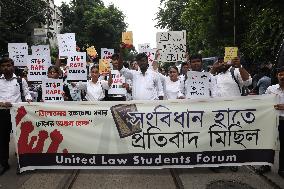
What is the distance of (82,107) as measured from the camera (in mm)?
7098

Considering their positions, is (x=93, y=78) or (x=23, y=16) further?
(x=23, y=16)

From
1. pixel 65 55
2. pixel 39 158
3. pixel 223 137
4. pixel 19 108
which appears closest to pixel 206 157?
pixel 223 137

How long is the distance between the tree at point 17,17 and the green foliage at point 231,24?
44.6 ft

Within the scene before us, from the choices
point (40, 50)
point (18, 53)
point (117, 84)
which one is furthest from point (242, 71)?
point (18, 53)

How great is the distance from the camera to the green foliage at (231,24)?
18.1 m

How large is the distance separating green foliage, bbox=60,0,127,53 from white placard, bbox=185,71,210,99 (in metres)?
53.8

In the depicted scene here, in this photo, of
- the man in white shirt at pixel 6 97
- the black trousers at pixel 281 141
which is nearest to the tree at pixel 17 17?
the man in white shirt at pixel 6 97

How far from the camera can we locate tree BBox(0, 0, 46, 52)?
2800 centimetres

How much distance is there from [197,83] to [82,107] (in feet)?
7.15

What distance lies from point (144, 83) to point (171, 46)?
5.53 ft

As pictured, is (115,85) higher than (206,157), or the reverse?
(115,85)

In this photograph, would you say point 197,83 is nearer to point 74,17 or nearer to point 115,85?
point 115,85

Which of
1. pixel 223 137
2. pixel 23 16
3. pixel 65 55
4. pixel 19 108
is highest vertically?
pixel 23 16

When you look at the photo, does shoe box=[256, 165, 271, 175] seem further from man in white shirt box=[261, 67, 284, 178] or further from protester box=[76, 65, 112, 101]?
protester box=[76, 65, 112, 101]
